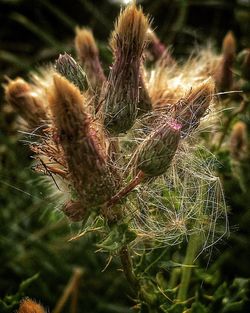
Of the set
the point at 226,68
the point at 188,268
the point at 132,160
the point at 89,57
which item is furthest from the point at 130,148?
the point at 226,68

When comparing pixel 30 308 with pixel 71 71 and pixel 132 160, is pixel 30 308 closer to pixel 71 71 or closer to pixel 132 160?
pixel 132 160

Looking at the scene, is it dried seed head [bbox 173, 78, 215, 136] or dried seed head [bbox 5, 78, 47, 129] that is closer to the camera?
dried seed head [bbox 173, 78, 215, 136]

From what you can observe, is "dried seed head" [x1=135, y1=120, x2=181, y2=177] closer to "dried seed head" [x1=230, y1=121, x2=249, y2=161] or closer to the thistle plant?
the thistle plant

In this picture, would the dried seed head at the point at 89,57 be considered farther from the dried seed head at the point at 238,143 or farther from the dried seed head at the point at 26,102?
the dried seed head at the point at 238,143

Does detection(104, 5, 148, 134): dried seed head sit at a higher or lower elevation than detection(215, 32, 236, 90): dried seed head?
higher

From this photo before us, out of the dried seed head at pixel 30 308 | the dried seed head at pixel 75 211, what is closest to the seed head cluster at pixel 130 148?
the dried seed head at pixel 75 211

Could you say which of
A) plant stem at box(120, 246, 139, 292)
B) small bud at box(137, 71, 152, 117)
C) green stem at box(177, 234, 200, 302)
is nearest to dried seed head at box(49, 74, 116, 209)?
plant stem at box(120, 246, 139, 292)
